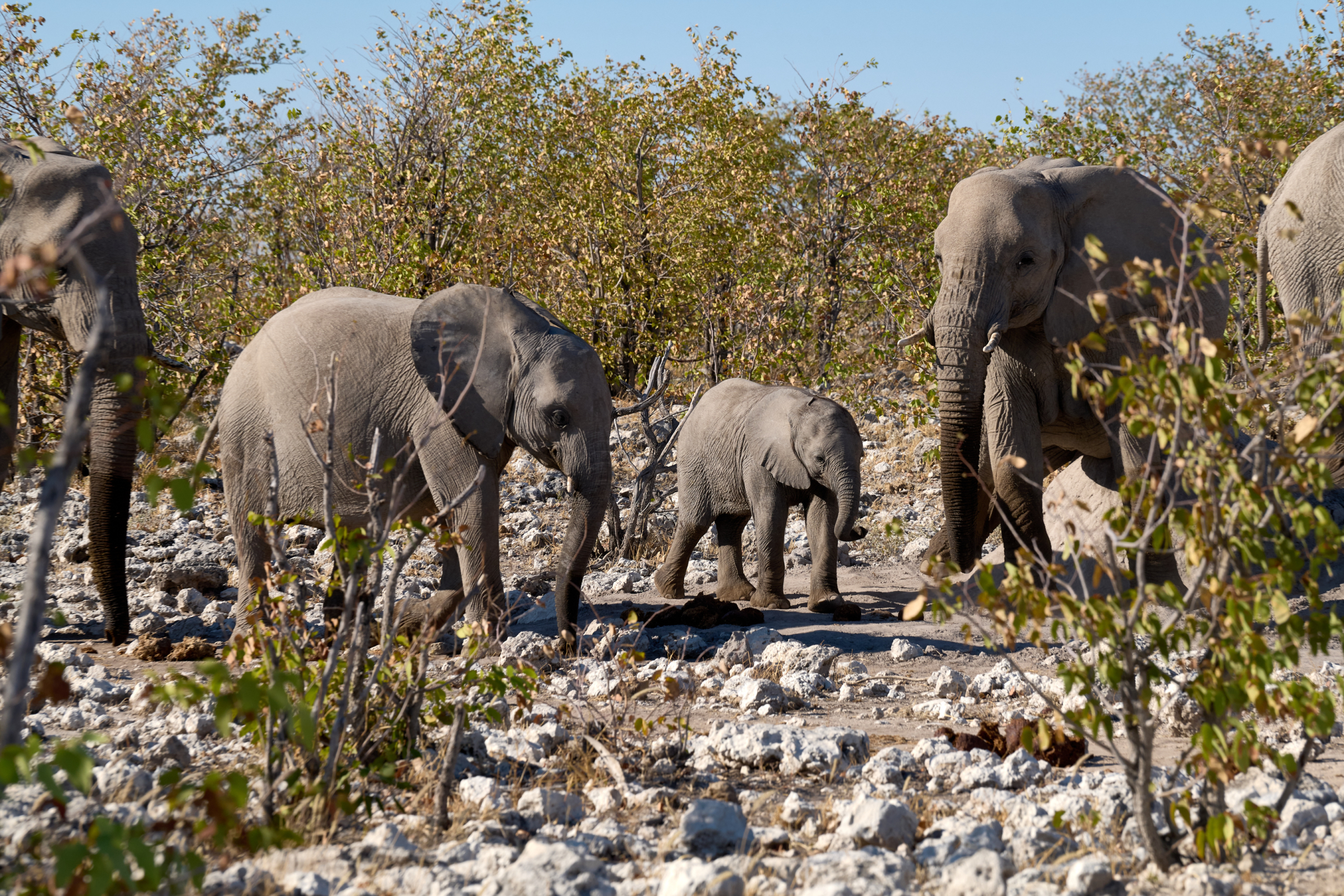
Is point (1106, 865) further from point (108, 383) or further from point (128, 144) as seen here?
point (128, 144)

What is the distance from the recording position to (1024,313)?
7.04 m

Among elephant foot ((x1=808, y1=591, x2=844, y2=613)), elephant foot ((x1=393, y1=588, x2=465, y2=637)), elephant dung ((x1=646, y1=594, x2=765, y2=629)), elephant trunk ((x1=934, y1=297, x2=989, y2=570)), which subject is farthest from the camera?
elephant foot ((x1=808, y1=591, x2=844, y2=613))

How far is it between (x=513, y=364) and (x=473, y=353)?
0.24 meters

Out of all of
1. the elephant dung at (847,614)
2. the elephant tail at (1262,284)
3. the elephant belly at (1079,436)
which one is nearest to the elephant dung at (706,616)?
the elephant dung at (847,614)

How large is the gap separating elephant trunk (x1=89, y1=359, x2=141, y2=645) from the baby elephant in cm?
369

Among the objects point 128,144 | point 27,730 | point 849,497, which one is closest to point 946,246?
point 849,497

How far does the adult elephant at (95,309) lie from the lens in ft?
21.3

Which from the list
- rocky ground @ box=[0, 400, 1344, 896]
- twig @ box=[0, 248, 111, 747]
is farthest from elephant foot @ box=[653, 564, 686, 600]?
twig @ box=[0, 248, 111, 747]

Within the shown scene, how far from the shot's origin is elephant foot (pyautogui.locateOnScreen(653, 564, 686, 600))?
9.09 m

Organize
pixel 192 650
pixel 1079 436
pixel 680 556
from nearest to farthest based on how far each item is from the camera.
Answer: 1. pixel 192 650
2. pixel 1079 436
3. pixel 680 556

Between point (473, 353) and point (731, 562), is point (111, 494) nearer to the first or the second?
point (473, 353)

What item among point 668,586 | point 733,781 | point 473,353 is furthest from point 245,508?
point 733,781

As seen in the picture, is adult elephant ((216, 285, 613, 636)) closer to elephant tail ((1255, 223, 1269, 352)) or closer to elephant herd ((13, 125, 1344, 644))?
elephant herd ((13, 125, 1344, 644))

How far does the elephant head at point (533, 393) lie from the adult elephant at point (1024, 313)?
6.39 feet
